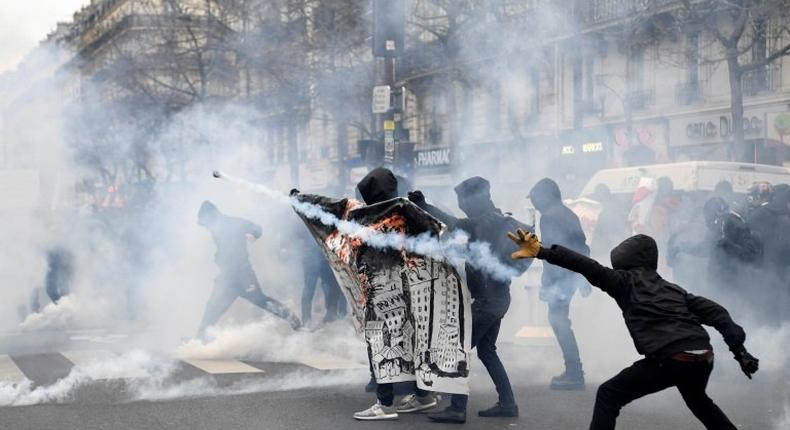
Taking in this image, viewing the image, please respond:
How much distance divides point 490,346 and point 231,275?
428 cm

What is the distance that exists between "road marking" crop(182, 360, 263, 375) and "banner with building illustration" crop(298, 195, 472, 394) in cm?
270

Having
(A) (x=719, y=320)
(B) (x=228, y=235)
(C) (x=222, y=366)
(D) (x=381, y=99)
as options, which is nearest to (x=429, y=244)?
(A) (x=719, y=320)

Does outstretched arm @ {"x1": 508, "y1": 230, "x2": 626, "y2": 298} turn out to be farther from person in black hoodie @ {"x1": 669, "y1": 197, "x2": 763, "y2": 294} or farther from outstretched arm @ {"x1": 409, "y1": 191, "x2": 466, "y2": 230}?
person in black hoodie @ {"x1": 669, "y1": 197, "x2": 763, "y2": 294}

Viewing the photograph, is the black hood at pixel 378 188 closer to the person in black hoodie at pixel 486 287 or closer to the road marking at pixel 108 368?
the person in black hoodie at pixel 486 287

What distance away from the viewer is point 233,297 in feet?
35.9

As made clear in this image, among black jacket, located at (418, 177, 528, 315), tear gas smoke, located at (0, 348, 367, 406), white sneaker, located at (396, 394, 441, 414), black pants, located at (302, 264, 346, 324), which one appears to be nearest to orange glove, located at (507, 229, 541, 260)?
black jacket, located at (418, 177, 528, 315)

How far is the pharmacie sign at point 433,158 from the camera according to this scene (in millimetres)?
23750

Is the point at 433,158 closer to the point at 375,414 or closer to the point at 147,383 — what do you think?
the point at 147,383

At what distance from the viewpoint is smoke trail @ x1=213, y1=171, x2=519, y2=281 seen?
6.68m

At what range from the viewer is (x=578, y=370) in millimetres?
8266

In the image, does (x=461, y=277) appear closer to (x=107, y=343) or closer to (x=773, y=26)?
(x=107, y=343)

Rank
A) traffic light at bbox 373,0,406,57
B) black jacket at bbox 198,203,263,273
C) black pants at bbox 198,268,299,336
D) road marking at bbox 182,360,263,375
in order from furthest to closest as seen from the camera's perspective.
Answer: traffic light at bbox 373,0,406,57, black jacket at bbox 198,203,263,273, black pants at bbox 198,268,299,336, road marking at bbox 182,360,263,375

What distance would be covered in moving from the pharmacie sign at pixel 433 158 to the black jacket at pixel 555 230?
1500cm

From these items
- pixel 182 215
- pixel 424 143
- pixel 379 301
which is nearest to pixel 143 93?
pixel 424 143
